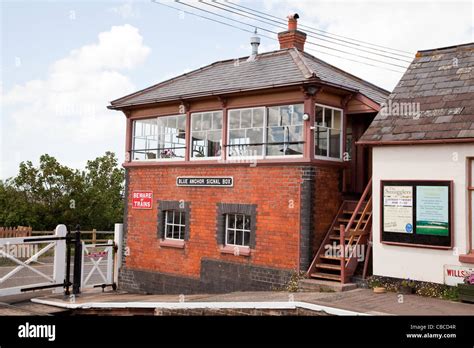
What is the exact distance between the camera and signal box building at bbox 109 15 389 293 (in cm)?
1345

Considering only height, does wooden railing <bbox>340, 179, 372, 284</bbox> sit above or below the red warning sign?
below

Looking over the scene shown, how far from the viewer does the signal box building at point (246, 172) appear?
44.1ft

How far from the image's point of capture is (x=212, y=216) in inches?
598

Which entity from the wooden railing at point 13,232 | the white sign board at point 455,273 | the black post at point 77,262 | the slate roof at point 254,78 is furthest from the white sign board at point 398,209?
the wooden railing at point 13,232

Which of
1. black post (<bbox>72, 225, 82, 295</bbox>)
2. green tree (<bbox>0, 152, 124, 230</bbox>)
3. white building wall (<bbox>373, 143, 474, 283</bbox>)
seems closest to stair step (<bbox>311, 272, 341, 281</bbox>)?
white building wall (<bbox>373, 143, 474, 283</bbox>)

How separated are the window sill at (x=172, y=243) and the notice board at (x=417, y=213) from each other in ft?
21.1

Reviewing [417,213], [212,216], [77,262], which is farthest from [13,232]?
[417,213]

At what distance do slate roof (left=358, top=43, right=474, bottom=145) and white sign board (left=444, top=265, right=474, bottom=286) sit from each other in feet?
8.64

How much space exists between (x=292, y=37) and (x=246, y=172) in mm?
5114

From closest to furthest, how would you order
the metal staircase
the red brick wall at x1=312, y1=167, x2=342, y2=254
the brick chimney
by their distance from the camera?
the metal staircase
the red brick wall at x1=312, y1=167, x2=342, y2=254
the brick chimney

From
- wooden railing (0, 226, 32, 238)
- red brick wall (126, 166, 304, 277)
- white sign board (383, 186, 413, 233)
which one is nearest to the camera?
white sign board (383, 186, 413, 233)

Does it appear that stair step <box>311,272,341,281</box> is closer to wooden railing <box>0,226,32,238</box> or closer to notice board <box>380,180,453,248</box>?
notice board <box>380,180,453,248</box>

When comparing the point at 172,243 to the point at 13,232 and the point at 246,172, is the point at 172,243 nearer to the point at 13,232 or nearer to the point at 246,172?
the point at 246,172
